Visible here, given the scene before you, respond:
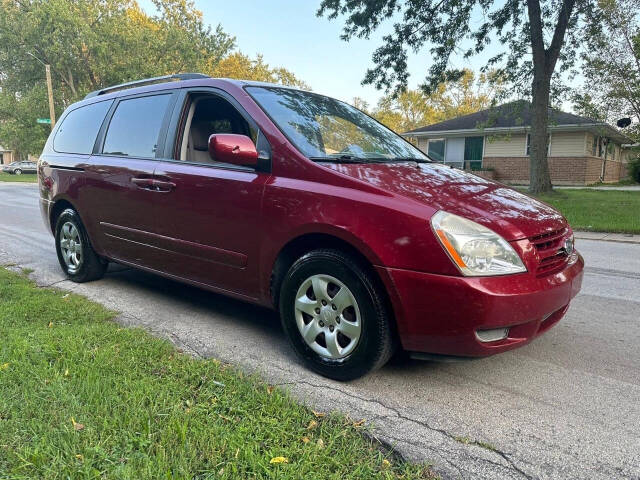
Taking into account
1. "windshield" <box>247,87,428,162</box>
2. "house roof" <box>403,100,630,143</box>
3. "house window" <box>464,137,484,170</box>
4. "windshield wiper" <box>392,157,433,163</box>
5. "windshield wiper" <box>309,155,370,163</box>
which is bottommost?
"windshield wiper" <box>309,155,370,163</box>

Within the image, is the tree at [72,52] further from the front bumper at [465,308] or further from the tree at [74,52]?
the front bumper at [465,308]

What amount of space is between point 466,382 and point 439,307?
0.69 metres

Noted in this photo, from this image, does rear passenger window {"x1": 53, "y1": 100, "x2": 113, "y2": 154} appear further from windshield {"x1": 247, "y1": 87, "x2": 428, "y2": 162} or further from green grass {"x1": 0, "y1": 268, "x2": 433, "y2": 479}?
green grass {"x1": 0, "y1": 268, "x2": 433, "y2": 479}

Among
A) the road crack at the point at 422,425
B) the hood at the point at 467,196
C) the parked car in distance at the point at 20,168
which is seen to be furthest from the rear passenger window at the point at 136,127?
the parked car in distance at the point at 20,168

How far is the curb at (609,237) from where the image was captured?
8.10 metres

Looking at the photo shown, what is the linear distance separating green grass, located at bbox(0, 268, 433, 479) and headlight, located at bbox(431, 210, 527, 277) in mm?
973

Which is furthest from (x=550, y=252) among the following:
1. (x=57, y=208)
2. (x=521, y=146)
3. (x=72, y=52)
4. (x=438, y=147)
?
(x=72, y=52)

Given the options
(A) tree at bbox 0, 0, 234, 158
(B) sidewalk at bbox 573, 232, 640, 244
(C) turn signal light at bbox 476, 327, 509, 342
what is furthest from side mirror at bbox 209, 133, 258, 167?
(A) tree at bbox 0, 0, 234, 158

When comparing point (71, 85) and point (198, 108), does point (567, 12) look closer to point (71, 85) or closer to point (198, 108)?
point (198, 108)

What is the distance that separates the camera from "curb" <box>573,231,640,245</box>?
26.6ft

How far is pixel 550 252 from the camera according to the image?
2.66 m

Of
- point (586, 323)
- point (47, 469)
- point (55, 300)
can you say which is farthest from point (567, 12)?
point (47, 469)

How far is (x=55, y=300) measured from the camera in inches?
159

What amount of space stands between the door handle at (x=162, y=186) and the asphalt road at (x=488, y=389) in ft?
3.39
